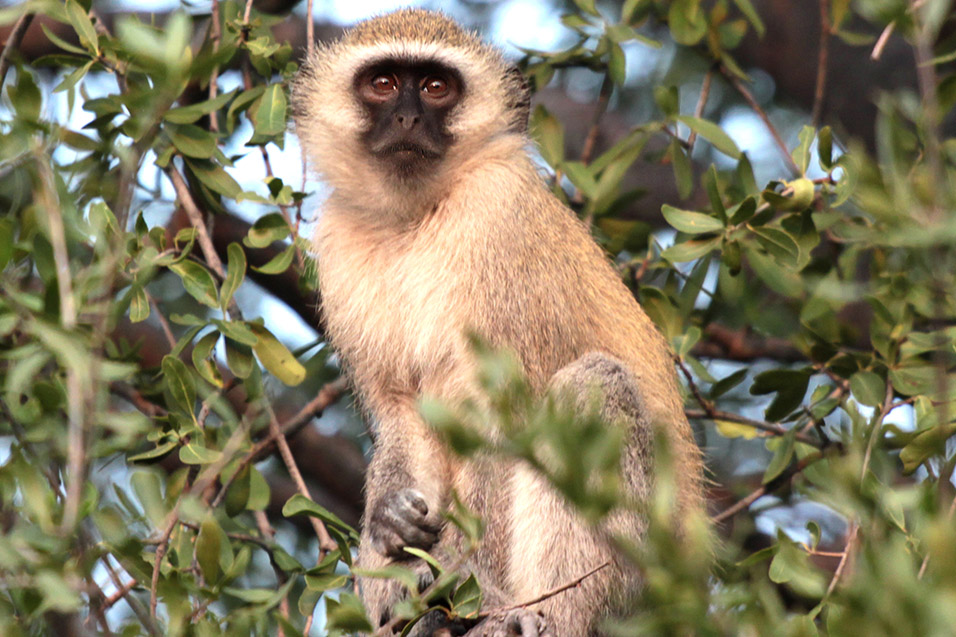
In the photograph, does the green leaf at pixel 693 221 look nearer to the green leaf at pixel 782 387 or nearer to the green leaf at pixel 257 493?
the green leaf at pixel 782 387

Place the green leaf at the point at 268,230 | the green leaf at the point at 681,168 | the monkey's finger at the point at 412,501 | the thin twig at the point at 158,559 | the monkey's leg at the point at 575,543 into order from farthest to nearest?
the green leaf at the point at 681,168, the green leaf at the point at 268,230, the monkey's finger at the point at 412,501, the monkey's leg at the point at 575,543, the thin twig at the point at 158,559

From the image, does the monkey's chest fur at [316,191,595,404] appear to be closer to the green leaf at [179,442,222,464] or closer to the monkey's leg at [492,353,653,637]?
the monkey's leg at [492,353,653,637]

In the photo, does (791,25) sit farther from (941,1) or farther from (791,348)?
(941,1)

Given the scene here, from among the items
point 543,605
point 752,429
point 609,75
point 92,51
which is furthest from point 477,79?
point 543,605

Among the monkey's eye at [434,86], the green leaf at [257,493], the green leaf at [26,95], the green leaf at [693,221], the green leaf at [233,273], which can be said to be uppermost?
the green leaf at [26,95]

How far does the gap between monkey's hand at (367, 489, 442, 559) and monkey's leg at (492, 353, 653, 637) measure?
315 millimetres

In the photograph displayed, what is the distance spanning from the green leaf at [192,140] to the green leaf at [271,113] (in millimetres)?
193

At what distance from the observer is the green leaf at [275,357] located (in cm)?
422

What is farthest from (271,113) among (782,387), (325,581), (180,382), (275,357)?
(782,387)

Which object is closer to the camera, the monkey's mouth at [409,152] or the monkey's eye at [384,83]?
the monkey's mouth at [409,152]

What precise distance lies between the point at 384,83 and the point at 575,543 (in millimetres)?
2020

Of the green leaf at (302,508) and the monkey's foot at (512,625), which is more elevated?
the green leaf at (302,508)

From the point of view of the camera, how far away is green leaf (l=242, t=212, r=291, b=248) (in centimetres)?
433

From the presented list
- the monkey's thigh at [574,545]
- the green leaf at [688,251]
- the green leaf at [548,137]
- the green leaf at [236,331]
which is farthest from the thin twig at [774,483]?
the green leaf at [236,331]
